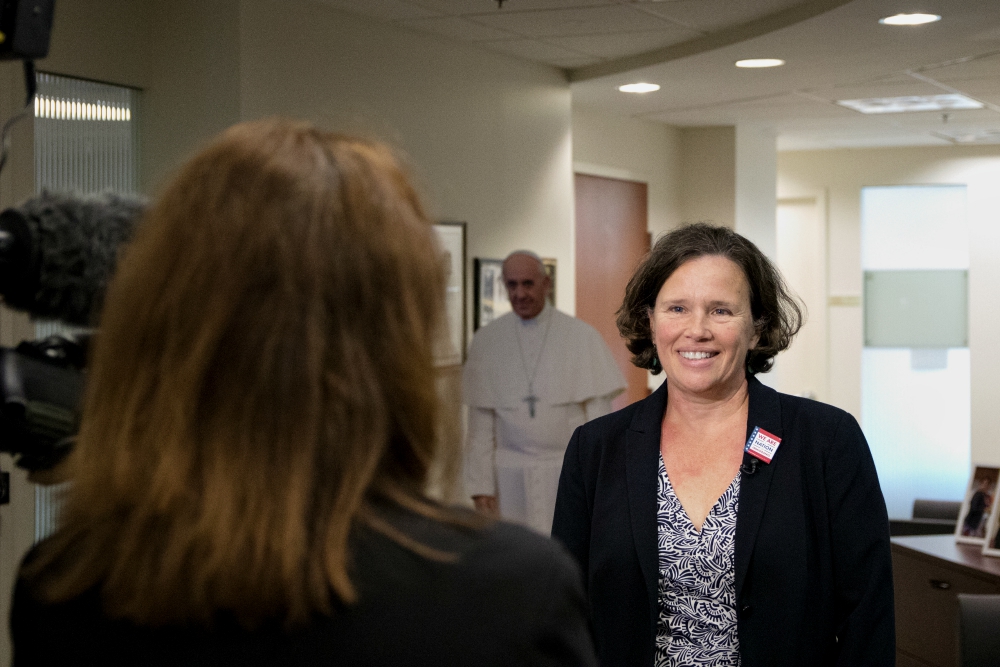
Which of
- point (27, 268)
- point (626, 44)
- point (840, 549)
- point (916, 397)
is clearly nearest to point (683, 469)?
point (840, 549)

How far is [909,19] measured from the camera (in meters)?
4.87

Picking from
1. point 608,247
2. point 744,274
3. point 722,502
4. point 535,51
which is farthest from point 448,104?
point 722,502

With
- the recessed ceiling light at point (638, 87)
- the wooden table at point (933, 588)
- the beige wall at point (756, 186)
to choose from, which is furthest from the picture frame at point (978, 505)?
the beige wall at point (756, 186)

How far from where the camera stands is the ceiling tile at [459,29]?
5039mm

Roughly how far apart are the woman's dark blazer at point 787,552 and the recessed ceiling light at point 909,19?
3.34 meters

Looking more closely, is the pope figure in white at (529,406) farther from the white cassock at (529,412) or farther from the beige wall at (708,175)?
the beige wall at (708,175)

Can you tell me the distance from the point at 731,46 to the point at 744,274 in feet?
11.4

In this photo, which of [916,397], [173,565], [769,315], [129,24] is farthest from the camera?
[916,397]

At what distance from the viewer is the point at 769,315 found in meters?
2.33

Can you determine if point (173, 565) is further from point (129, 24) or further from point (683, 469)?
point (129, 24)

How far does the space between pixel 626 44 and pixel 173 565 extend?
5.32 metres

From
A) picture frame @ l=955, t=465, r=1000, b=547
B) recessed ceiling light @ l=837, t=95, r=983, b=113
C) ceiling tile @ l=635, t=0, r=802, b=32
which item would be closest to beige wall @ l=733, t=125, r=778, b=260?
recessed ceiling light @ l=837, t=95, r=983, b=113

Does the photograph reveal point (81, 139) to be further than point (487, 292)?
No

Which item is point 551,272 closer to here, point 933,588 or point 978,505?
point 978,505
